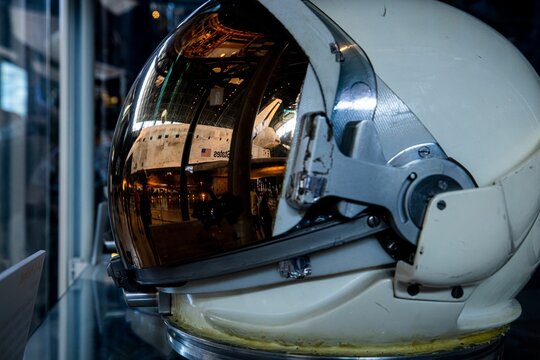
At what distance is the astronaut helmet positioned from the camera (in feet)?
2.57

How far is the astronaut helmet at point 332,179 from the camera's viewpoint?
2.57 ft

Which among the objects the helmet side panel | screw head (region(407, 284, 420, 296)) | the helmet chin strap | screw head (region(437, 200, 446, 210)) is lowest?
screw head (region(407, 284, 420, 296))

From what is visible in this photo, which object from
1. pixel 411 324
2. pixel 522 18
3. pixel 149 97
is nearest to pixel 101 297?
pixel 149 97

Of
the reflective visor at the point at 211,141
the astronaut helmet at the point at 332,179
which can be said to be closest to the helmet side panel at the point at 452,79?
the astronaut helmet at the point at 332,179

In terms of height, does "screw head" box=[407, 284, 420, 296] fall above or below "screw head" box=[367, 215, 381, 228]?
below

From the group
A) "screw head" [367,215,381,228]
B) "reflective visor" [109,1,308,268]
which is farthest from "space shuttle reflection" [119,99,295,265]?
"screw head" [367,215,381,228]

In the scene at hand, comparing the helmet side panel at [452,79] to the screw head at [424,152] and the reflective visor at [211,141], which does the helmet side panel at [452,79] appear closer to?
the screw head at [424,152]

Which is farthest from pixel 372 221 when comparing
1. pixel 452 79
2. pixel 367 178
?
pixel 452 79

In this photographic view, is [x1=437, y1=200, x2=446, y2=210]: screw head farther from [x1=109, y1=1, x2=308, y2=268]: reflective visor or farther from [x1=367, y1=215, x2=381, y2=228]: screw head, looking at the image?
[x1=109, y1=1, x2=308, y2=268]: reflective visor

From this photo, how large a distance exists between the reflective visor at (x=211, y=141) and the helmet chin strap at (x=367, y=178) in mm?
43

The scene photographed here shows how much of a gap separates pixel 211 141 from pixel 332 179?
0.58ft

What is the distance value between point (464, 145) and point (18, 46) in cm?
183

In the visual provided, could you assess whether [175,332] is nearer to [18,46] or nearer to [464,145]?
[464,145]

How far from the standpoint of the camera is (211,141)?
814 mm
